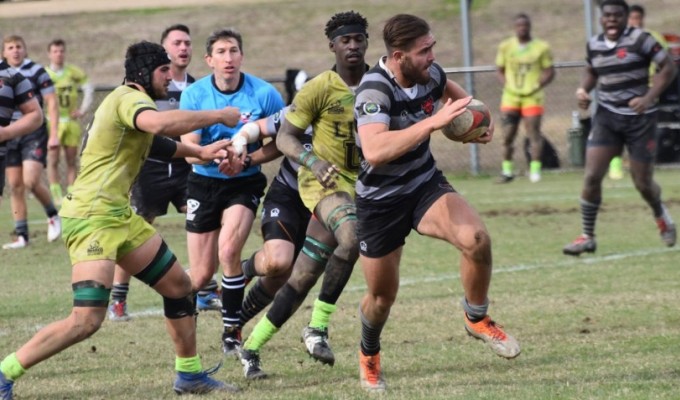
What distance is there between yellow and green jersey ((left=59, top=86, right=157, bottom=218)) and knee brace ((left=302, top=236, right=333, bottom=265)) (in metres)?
1.43

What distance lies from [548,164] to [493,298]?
1212 cm

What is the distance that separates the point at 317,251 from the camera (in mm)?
7938

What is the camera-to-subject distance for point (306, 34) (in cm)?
4003

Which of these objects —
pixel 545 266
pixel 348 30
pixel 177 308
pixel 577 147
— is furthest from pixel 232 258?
pixel 577 147

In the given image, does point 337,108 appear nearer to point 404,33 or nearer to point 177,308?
→ point 404,33

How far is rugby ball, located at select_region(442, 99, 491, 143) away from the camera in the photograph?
687 centimetres

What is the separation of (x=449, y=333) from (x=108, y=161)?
→ 9.57 ft

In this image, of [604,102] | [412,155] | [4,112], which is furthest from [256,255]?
[604,102]

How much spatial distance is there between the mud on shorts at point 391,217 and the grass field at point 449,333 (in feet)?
2.54

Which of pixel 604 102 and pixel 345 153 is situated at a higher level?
pixel 345 153

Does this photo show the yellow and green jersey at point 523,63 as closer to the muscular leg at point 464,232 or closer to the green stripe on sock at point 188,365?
the muscular leg at point 464,232

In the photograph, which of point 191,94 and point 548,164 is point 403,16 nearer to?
point 191,94

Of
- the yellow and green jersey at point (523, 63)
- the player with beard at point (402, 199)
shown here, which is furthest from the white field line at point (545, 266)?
the yellow and green jersey at point (523, 63)

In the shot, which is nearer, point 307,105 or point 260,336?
point 260,336
